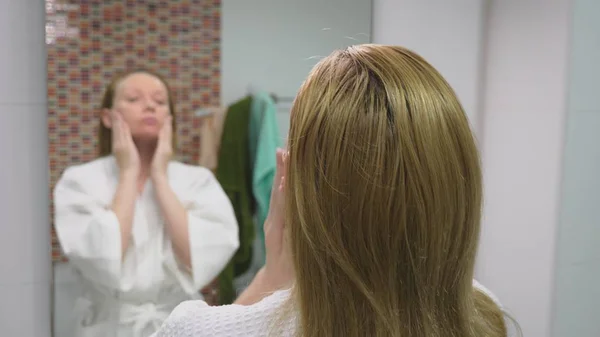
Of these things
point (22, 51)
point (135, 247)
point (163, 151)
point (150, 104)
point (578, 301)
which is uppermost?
point (22, 51)

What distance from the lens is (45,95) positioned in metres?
1.42

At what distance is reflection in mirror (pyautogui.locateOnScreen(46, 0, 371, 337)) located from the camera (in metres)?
1.42

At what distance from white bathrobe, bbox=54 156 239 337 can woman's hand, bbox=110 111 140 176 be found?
20mm

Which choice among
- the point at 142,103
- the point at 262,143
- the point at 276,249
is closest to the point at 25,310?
the point at 142,103

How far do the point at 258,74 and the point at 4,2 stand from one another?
551 millimetres

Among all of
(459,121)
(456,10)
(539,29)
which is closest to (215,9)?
(456,10)

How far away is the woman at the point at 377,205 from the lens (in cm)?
71

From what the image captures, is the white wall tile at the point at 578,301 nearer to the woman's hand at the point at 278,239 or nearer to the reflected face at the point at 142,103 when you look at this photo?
Answer: the woman's hand at the point at 278,239

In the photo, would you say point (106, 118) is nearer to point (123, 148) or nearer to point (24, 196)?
point (123, 148)

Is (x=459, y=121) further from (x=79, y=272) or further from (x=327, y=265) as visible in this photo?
(x=79, y=272)

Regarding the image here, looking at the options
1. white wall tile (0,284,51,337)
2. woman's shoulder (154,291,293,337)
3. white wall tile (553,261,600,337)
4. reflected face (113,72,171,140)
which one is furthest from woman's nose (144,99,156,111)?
white wall tile (553,261,600,337)

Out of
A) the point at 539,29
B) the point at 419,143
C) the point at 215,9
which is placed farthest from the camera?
the point at 539,29

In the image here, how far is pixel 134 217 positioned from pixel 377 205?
86 cm

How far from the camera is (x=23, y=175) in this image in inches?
56.2
